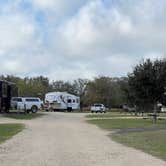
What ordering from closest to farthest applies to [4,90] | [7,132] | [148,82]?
[7,132] < [148,82] < [4,90]

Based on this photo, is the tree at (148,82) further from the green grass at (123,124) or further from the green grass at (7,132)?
the green grass at (7,132)

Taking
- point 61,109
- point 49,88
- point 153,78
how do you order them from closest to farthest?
point 153,78 < point 61,109 < point 49,88

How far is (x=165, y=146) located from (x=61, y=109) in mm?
70592

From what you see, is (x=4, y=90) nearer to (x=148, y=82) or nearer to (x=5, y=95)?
(x=5, y=95)

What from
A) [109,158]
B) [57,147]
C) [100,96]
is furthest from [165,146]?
[100,96]

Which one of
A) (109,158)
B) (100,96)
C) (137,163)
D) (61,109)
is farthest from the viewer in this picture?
(100,96)

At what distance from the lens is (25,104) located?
241 feet

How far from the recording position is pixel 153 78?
172ft

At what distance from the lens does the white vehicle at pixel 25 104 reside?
72938 mm

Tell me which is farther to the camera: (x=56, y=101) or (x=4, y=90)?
(x=56, y=101)

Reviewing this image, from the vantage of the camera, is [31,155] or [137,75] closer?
[31,155]

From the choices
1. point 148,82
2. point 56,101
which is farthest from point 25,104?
point 148,82

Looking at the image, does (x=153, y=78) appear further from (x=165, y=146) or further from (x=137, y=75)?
(x=165, y=146)

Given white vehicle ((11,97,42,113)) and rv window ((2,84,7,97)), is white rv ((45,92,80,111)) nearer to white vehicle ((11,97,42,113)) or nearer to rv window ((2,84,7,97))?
white vehicle ((11,97,42,113))
